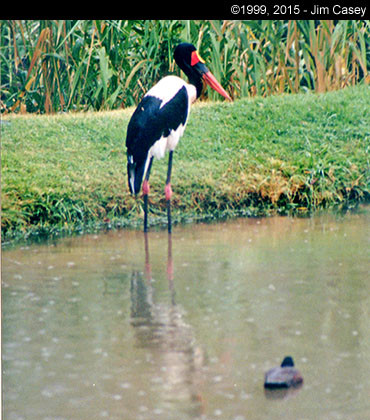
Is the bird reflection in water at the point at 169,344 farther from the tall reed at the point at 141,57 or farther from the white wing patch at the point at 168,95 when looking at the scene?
the tall reed at the point at 141,57

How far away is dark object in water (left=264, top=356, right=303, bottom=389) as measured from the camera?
3.62 meters

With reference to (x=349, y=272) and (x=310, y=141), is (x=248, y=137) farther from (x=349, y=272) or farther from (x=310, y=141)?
(x=349, y=272)

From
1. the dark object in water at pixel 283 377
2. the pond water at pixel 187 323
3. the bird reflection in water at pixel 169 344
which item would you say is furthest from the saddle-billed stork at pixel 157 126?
the dark object in water at pixel 283 377

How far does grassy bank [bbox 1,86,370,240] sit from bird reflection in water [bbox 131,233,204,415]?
1.74 m

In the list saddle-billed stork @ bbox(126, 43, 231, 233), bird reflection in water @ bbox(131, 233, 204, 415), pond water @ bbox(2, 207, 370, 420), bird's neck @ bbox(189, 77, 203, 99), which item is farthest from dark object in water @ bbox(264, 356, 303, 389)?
bird's neck @ bbox(189, 77, 203, 99)

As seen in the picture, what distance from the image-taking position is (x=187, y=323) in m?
4.51

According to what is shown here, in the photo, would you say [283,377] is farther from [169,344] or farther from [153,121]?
[153,121]

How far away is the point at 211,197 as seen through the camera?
289 inches

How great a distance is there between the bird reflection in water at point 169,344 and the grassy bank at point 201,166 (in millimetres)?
1738

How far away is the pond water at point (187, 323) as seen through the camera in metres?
3.51

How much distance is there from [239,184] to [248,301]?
8.87 feet

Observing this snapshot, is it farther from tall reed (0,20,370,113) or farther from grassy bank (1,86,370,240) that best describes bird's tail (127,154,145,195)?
tall reed (0,20,370,113)

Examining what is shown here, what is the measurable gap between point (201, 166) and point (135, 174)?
46.5 inches

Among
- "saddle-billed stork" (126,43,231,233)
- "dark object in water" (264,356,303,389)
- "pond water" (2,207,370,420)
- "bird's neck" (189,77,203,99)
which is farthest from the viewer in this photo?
"bird's neck" (189,77,203,99)
